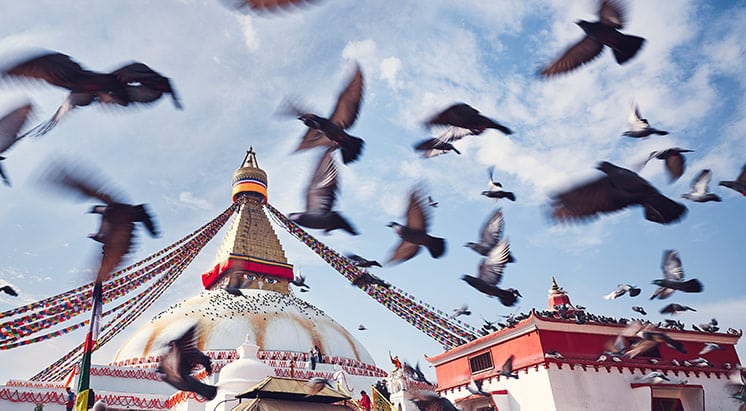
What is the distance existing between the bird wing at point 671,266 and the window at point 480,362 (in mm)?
7031

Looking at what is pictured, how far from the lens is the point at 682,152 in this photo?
19.9ft

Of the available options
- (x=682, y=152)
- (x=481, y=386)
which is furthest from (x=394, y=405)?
(x=682, y=152)

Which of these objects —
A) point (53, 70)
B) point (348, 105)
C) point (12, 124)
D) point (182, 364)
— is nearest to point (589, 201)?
A: point (348, 105)

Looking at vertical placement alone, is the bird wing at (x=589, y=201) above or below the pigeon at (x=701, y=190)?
below

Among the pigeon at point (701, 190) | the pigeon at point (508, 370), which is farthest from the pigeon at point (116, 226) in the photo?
the pigeon at point (508, 370)

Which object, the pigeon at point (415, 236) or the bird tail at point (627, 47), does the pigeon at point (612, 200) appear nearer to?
the bird tail at point (627, 47)

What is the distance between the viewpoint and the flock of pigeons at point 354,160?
14.5 ft

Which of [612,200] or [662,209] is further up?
[612,200]

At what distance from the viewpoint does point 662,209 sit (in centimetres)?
453

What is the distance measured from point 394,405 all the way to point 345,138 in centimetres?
1099

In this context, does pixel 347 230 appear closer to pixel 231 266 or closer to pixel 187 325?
pixel 187 325

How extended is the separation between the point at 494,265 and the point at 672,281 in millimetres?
2718

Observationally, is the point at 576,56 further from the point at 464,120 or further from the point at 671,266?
the point at 671,266

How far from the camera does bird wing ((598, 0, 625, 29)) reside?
4633 mm
